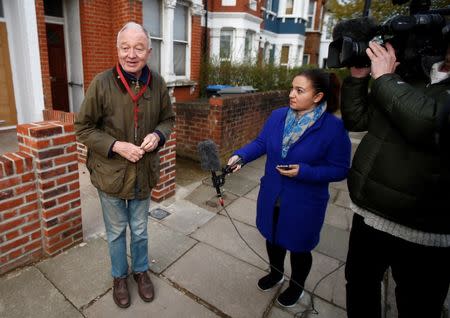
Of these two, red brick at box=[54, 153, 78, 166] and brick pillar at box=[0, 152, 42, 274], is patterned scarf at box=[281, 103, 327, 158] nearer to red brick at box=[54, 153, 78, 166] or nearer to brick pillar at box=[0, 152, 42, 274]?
red brick at box=[54, 153, 78, 166]

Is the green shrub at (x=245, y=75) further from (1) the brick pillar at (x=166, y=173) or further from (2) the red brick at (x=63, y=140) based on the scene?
(2) the red brick at (x=63, y=140)

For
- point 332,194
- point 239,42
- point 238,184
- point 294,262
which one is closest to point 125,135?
point 294,262

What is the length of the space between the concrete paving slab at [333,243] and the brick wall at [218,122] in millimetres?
2573

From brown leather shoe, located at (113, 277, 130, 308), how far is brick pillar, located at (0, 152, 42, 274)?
905 millimetres

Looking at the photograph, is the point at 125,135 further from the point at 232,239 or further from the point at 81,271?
the point at 232,239

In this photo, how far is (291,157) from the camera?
205 cm

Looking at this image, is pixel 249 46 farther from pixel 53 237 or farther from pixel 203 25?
pixel 53 237

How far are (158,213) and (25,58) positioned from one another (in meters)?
3.95

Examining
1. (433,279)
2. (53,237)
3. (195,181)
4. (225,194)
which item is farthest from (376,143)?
(195,181)

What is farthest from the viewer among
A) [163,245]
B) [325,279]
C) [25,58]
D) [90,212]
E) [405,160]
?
[25,58]

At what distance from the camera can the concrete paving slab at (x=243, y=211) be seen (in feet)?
12.3

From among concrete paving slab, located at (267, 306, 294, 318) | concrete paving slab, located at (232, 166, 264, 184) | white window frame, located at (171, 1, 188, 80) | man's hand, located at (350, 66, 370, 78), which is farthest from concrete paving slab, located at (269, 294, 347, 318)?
white window frame, located at (171, 1, 188, 80)

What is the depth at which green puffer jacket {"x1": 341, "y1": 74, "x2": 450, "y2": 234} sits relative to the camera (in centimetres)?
133

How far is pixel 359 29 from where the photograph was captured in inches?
64.8
